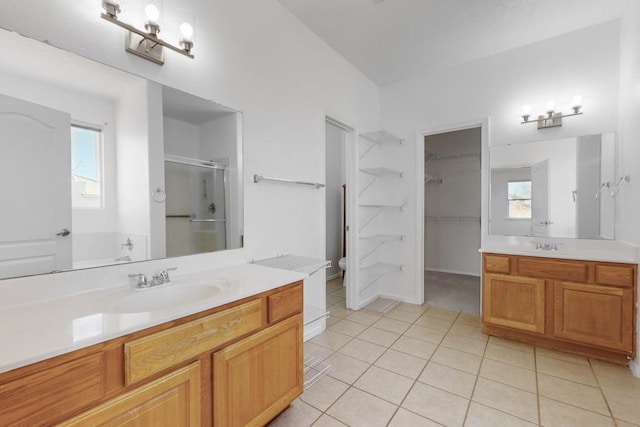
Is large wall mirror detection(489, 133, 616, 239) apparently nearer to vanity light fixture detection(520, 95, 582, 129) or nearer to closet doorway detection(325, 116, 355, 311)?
vanity light fixture detection(520, 95, 582, 129)

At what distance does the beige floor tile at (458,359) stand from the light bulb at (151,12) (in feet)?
9.44

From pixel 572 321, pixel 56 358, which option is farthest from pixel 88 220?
pixel 572 321

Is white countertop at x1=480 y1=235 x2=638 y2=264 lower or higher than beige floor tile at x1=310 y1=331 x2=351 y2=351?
higher

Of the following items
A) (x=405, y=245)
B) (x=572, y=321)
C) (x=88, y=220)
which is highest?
(x=88, y=220)

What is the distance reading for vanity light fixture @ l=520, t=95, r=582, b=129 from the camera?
255 cm

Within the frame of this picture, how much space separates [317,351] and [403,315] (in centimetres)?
124

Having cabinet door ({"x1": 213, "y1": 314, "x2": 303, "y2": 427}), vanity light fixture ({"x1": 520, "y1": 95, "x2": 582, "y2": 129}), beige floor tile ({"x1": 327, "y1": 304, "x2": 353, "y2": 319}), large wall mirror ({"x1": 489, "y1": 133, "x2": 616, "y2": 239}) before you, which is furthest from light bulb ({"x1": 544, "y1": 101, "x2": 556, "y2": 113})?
cabinet door ({"x1": 213, "y1": 314, "x2": 303, "y2": 427})

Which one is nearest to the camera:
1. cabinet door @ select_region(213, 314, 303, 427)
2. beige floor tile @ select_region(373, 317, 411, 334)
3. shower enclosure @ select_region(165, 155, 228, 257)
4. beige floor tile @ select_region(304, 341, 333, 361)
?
cabinet door @ select_region(213, 314, 303, 427)

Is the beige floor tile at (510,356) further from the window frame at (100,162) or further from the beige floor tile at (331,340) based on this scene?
the window frame at (100,162)

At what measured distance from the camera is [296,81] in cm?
245

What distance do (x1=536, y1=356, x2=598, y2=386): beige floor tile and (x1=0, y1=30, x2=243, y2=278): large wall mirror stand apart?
8.30 feet

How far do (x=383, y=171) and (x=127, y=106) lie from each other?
2.74 m

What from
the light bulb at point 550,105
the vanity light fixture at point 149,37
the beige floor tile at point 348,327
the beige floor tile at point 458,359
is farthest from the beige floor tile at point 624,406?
the vanity light fixture at point 149,37

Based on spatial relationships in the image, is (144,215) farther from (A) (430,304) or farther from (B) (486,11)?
(A) (430,304)
